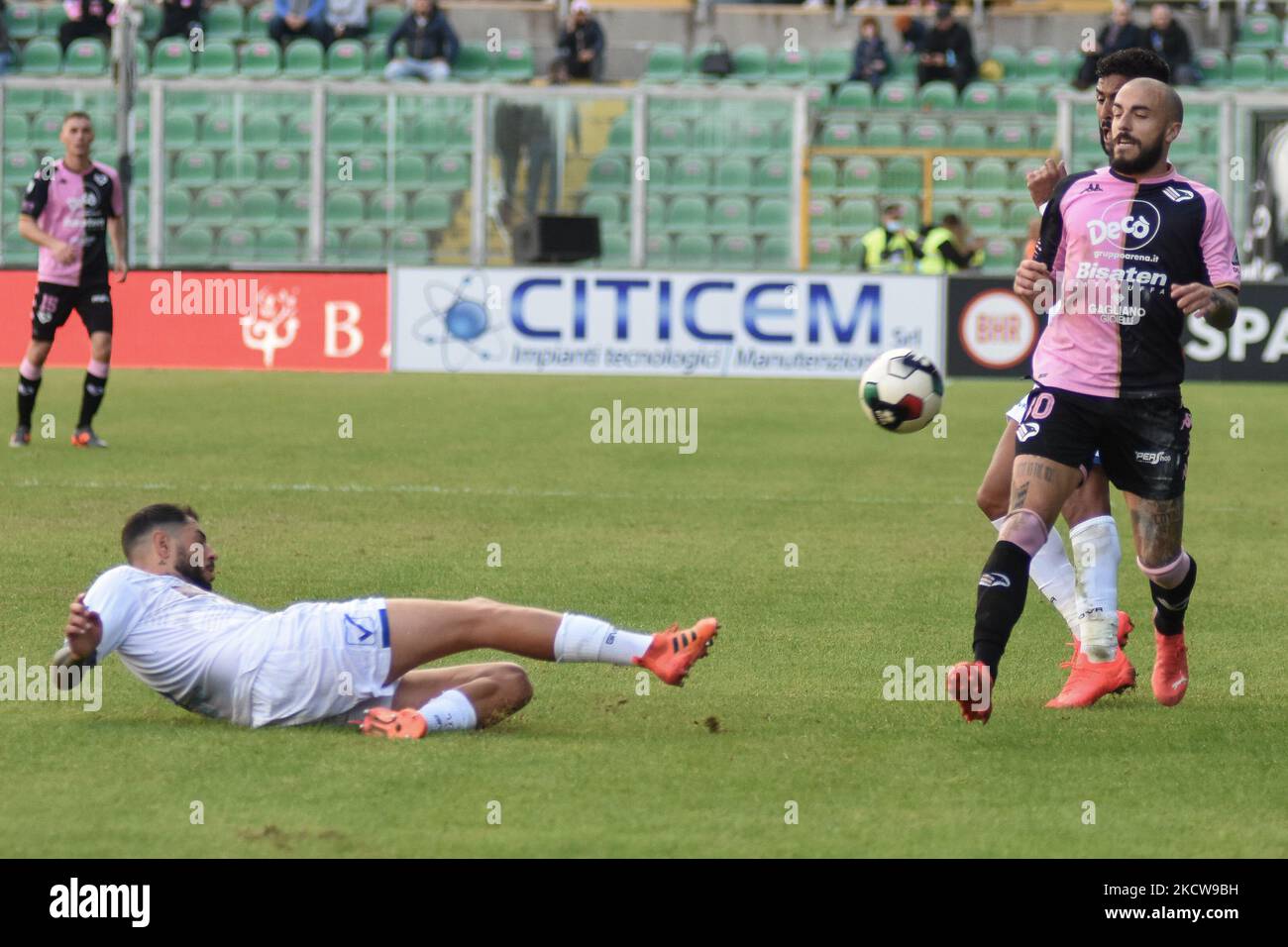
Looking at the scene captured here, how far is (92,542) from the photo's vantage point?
1070cm

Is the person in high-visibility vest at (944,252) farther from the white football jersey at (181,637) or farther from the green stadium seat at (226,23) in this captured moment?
the white football jersey at (181,637)

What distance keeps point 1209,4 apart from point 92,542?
2263cm

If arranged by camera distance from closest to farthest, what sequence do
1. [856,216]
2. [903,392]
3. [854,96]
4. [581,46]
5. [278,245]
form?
1. [903,392]
2. [278,245]
3. [856,216]
4. [581,46]
5. [854,96]

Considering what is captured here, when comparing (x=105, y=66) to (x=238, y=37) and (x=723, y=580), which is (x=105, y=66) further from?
(x=723, y=580)

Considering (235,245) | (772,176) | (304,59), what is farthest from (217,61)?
(772,176)

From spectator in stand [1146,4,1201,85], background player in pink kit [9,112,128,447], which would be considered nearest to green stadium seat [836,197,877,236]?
spectator in stand [1146,4,1201,85]

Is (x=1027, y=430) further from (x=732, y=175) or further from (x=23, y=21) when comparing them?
(x=23, y=21)

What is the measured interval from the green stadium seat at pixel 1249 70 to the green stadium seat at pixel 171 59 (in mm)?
14197

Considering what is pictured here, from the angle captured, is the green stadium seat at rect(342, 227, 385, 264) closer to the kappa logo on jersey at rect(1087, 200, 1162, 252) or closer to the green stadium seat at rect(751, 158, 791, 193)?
the green stadium seat at rect(751, 158, 791, 193)

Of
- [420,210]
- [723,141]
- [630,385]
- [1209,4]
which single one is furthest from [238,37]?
[1209,4]

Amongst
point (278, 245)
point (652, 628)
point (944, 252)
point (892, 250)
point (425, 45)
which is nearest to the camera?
point (652, 628)

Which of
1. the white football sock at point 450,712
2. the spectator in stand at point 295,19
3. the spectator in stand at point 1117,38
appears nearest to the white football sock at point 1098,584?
the white football sock at point 450,712

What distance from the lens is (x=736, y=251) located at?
25.2 meters

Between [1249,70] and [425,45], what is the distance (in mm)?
11217
